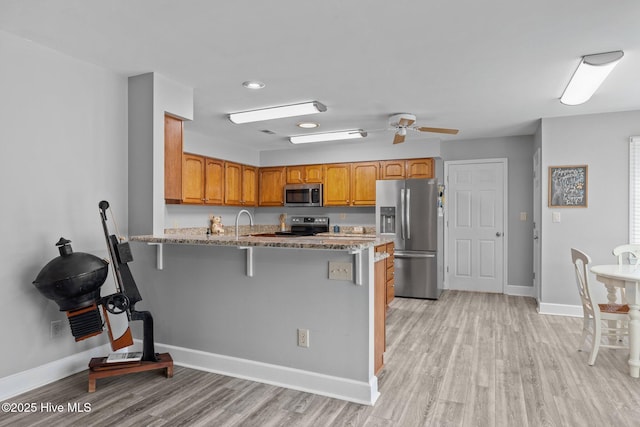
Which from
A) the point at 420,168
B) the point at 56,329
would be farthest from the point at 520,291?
the point at 56,329

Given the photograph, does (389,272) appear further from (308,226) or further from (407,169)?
(308,226)

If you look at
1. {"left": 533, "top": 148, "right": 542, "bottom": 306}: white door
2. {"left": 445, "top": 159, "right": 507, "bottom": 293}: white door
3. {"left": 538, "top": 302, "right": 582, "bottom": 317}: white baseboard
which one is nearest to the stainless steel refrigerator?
{"left": 445, "top": 159, "right": 507, "bottom": 293}: white door

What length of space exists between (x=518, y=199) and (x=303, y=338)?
4.67 meters

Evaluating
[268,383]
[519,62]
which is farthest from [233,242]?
[519,62]

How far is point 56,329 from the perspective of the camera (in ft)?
9.45

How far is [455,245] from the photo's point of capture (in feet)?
20.9

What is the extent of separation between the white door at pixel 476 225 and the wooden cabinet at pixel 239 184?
10.9 ft

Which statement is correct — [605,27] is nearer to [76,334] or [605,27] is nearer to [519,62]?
[519,62]

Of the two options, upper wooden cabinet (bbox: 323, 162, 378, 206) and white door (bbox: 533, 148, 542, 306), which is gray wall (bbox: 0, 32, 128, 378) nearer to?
upper wooden cabinet (bbox: 323, 162, 378, 206)

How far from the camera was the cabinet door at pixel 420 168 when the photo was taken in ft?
Answer: 19.7

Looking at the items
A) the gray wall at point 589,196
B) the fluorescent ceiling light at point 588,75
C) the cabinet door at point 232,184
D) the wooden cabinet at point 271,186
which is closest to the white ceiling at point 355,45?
the fluorescent ceiling light at point 588,75

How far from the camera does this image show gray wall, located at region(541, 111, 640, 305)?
4.50 m

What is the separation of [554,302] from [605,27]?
3.41 metres

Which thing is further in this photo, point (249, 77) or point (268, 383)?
point (249, 77)
